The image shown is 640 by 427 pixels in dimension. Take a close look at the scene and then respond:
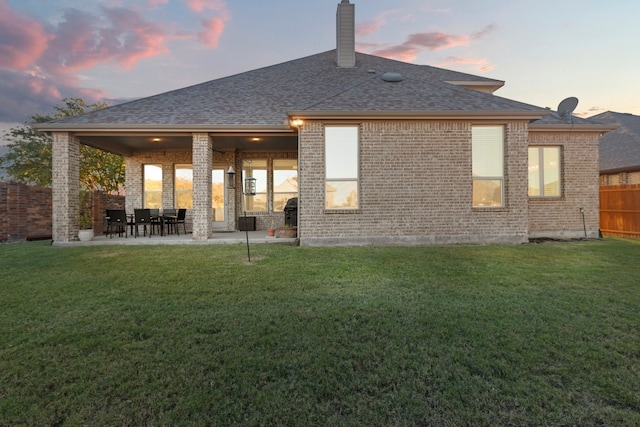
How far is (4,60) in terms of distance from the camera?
600 inches

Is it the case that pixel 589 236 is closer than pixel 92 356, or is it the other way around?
pixel 92 356

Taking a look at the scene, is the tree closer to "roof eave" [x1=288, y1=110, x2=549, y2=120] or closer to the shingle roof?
the shingle roof

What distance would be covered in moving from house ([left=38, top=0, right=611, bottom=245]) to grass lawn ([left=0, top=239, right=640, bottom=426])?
3.07 metres

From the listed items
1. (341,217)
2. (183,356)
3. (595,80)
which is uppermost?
(595,80)

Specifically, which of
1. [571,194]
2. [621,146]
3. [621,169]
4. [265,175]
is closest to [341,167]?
[265,175]

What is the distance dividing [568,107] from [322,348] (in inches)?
469

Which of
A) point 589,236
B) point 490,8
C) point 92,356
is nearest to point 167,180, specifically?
point 92,356

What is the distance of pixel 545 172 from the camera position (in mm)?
10000

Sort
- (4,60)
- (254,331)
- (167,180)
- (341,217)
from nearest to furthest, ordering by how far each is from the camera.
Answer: (254,331) < (341,217) < (167,180) < (4,60)

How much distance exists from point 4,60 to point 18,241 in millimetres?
11010

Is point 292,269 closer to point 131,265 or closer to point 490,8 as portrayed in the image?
point 131,265

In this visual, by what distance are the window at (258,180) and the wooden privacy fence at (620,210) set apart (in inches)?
506

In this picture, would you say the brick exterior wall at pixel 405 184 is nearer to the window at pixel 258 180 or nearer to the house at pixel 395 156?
the house at pixel 395 156

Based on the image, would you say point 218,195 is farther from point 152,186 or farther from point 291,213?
point 291,213
